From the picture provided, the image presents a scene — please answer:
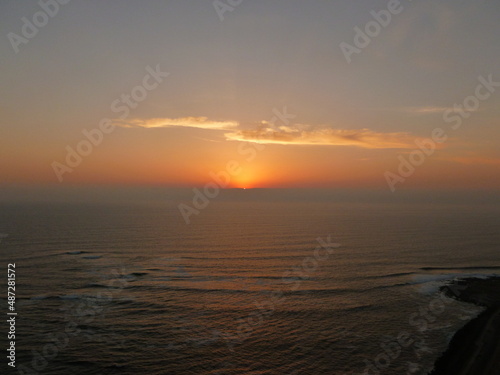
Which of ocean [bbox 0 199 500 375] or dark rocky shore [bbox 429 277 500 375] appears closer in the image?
dark rocky shore [bbox 429 277 500 375]

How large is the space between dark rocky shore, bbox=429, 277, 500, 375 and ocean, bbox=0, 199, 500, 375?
164 centimetres

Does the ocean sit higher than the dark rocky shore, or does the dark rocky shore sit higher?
the ocean

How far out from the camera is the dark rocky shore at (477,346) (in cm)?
3475

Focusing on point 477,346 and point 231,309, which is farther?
point 231,309

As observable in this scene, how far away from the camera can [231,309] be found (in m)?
52.1

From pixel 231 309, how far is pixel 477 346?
33506 mm

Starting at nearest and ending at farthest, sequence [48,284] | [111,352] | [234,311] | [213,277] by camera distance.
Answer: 1. [111,352]
2. [234,311]
3. [48,284]
4. [213,277]

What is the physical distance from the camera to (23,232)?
123 meters

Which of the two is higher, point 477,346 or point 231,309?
point 231,309

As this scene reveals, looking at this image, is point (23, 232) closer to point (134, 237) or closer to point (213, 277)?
point (134, 237)

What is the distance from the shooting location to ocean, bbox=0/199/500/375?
36.1 meters

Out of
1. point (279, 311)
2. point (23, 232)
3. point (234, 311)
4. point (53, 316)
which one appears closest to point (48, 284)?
point (53, 316)

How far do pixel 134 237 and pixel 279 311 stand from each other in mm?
86952

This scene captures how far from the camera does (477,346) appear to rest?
130ft
